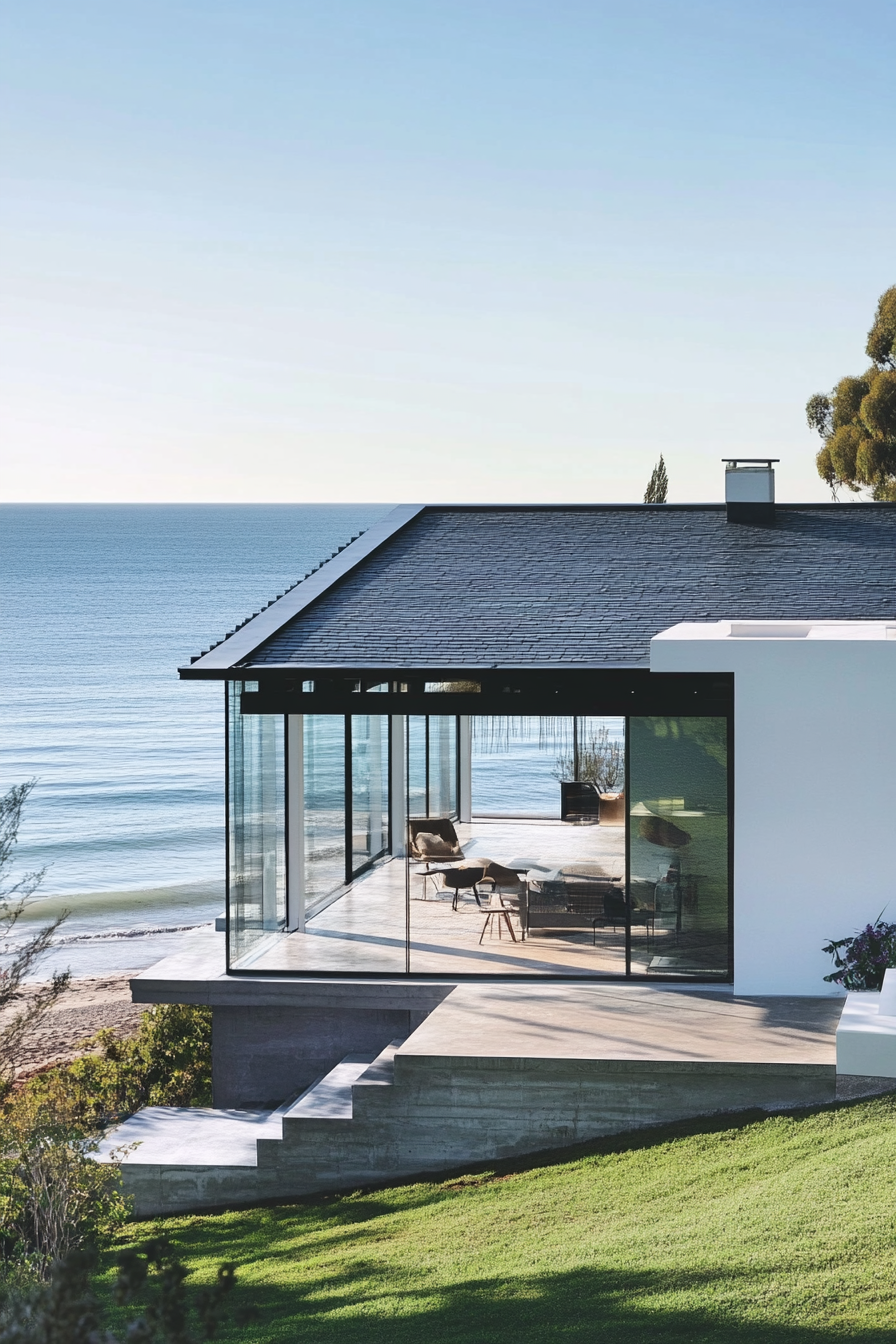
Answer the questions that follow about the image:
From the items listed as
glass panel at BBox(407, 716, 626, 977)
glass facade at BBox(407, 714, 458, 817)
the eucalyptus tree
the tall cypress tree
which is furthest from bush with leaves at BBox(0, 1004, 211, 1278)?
the tall cypress tree

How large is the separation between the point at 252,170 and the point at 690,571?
26831 mm

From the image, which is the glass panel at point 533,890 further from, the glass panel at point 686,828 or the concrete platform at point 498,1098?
the concrete platform at point 498,1098

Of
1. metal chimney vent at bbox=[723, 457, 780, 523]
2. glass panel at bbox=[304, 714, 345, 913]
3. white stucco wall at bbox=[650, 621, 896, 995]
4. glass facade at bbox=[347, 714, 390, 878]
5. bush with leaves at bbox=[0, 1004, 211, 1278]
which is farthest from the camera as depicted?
metal chimney vent at bbox=[723, 457, 780, 523]

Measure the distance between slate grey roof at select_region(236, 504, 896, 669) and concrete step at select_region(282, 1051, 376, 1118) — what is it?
11.6 ft

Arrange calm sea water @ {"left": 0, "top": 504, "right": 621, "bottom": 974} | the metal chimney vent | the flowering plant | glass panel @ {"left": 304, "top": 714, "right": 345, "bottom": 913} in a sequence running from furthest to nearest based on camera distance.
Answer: calm sea water @ {"left": 0, "top": 504, "right": 621, "bottom": 974} < the metal chimney vent < glass panel @ {"left": 304, "top": 714, "right": 345, "bottom": 913} < the flowering plant

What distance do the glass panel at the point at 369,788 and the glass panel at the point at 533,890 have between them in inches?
49.7

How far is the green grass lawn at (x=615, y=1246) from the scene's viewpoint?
678cm

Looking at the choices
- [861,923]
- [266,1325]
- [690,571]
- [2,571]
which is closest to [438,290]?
[690,571]

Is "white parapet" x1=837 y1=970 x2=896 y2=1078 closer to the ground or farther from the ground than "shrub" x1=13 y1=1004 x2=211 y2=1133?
farther from the ground

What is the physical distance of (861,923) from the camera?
38.8ft

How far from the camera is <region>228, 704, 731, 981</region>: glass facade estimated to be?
481 inches

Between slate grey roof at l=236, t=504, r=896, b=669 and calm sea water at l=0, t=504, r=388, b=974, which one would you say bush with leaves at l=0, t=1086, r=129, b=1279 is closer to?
slate grey roof at l=236, t=504, r=896, b=669

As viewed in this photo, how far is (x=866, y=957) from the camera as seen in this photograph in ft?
37.5

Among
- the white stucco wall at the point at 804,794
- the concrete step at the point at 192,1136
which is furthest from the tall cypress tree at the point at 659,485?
the concrete step at the point at 192,1136
